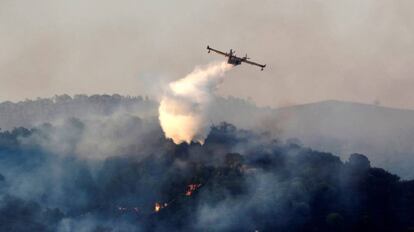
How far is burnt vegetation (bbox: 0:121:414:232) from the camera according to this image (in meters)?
165

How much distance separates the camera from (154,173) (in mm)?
196375

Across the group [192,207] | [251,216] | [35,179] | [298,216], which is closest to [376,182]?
[298,216]

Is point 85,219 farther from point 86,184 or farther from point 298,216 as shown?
point 298,216

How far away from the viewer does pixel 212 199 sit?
174 metres

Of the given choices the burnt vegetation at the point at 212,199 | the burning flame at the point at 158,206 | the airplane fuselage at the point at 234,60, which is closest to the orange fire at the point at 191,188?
the burnt vegetation at the point at 212,199

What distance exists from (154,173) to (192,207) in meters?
29.0

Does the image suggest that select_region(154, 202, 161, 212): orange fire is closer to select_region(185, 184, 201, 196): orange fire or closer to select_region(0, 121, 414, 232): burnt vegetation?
select_region(0, 121, 414, 232): burnt vegetation

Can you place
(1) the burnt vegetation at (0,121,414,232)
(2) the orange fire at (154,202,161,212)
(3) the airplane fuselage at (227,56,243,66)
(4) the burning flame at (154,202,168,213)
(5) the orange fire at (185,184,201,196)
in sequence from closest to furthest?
(3) the airplane fuselage at (227,56,243,66)
(1) the burnt vegetation at (0,121,414,232)
(4) the burning flame at (154,202,168,213)
(2) the orange fire at (154,202,161,212)
(5) the orange fire at (185,184,201,196)

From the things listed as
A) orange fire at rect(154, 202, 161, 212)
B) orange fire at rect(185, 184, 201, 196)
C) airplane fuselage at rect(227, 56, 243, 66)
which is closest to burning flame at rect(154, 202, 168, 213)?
orange fire at rect(154, 202, 161, 212)

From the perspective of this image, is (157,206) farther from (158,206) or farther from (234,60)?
(234,60)

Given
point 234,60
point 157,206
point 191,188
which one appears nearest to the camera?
point 234,60

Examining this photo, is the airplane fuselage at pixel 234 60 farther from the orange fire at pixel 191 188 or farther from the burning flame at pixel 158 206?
the burning flame at pixel 158 206

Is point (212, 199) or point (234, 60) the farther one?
point (212, 199)

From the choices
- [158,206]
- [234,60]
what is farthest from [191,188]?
[234,60]
